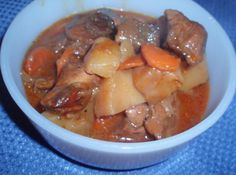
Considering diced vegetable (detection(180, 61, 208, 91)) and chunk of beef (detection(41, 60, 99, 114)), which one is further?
diced vegetable (detection(180, 61, 208, 91))

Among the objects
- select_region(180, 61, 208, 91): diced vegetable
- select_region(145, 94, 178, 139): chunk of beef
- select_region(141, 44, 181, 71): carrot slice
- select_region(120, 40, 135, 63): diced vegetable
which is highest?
select_region(141, 44, 181, 71): carrot slice

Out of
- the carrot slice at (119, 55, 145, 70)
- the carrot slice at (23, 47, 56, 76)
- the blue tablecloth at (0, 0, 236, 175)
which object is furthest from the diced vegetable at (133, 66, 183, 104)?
the carrot slice at (23, 47, 56, 76)

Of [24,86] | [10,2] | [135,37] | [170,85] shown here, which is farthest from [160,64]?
[10,2]

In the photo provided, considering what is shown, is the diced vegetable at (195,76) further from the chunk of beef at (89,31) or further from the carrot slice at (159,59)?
the chunk of beef at (89,31)

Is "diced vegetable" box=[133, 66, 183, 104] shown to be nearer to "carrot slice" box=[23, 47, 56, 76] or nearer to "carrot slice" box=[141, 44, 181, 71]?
"carrot slice" box=[141, 44, 181, 71]

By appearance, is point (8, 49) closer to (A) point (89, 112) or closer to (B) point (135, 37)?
(A) point (89, 112)

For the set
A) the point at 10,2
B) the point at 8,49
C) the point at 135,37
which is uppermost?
the point at 135,37

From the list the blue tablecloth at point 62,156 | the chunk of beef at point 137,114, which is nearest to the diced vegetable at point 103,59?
the chunk of beef at point 137,114
